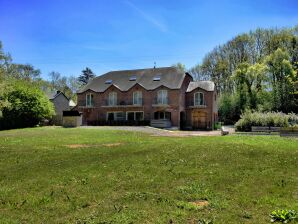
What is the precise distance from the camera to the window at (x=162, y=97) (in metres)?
45.4

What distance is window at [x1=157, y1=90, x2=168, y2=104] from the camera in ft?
149

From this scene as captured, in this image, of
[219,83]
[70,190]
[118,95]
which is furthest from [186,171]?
[219,83]

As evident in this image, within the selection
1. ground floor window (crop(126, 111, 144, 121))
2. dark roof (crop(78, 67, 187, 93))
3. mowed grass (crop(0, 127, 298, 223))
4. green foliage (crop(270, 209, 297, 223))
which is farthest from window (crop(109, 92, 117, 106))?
green foliage (crop(270, 209, 297, 223))

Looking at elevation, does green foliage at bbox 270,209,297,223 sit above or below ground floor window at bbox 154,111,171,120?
below

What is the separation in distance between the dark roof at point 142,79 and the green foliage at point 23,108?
9889 mm

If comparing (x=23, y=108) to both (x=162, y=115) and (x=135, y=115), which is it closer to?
(x=135, y=115)

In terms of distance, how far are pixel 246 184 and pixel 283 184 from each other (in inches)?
37.6

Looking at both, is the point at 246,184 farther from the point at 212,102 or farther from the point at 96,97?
the point at 96,97

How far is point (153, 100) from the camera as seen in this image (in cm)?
4612

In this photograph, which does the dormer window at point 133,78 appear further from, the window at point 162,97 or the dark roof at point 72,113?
the dark roof at point 72,113

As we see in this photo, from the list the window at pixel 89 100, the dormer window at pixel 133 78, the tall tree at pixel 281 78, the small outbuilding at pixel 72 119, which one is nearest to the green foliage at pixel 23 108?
the small outbuilding at pixel 72 119

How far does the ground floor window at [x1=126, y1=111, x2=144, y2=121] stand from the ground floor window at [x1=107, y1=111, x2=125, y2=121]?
3.04ft

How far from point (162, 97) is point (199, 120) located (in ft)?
20.7

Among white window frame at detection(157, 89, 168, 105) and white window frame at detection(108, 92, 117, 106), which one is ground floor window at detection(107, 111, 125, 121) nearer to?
white window frame at detection(108, 92, 117, 106)
